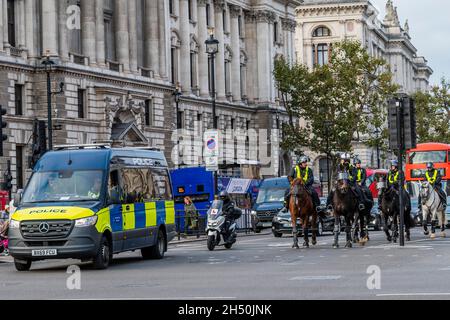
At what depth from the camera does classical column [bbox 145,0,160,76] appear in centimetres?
7931

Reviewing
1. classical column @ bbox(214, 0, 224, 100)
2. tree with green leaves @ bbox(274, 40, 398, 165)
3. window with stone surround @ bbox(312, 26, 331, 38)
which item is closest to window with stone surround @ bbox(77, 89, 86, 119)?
tree with green leaves @ bbox(274, 40, 398, 165)

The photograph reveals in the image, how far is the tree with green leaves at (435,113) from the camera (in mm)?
125406

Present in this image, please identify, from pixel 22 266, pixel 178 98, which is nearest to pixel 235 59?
pixel 178 98

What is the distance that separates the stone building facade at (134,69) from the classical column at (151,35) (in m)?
A: 0.06

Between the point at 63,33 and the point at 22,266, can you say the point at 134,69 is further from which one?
the point at 22,266

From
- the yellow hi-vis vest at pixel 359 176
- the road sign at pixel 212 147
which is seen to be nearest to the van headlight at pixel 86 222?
the yellow hi-vis vest at pixel 359 176

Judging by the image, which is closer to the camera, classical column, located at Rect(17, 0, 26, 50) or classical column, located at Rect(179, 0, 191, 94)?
classical column, located at Rect(17, 0, 26, 50)

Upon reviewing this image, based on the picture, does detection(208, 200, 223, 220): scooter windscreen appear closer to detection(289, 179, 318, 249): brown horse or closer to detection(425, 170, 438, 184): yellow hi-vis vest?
detection(289, 179, 318, 249): brown horse

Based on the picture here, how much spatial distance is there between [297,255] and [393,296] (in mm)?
13455

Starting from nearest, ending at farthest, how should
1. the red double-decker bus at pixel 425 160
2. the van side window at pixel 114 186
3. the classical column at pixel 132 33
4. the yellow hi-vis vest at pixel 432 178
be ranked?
the van side window at pixel 114 186, the yellow hi-vis vest at pixel 432 178, the red double-decker bus at pixel 425 160, the classical column at pixel 132 33

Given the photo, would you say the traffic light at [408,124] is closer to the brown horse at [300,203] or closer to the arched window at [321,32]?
the brown horse at [300,203]

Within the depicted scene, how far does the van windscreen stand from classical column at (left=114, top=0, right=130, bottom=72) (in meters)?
47.4
